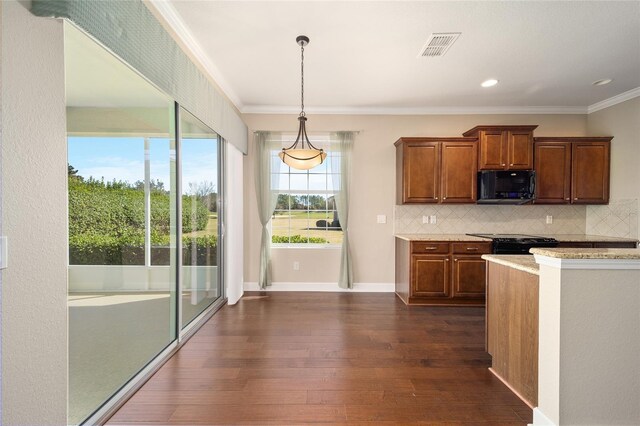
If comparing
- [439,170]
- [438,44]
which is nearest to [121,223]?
[438,44]

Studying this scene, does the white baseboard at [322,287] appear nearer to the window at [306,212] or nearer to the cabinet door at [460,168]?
the window at [306,212]

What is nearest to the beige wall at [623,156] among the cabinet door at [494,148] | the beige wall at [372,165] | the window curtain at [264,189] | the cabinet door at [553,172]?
the beige wall at [372,165]

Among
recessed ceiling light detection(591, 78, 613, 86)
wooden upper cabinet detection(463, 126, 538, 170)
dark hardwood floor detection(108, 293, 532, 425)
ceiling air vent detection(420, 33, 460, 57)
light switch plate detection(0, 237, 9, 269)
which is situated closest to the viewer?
light switch plate detection(0, 237, 9, 269)

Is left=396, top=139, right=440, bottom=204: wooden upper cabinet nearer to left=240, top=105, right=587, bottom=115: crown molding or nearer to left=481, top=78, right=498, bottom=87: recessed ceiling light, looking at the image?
left=240, top=105, right=587, bottom=115: crown molding

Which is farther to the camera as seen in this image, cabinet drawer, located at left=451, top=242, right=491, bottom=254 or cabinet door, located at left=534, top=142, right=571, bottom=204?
cabinet door, located at left=534, top=142, right=571, bottom=204

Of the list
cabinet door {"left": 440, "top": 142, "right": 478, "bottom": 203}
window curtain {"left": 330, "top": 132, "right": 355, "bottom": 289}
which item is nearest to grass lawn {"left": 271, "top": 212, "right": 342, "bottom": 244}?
window curtain {"left": 330, "top": 132, "right": 355, "bottom": 289}

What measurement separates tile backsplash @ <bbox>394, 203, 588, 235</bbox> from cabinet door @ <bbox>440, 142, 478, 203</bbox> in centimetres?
40

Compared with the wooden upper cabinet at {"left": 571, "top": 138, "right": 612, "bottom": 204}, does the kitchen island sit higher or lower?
lower

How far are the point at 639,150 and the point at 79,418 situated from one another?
6117 mm

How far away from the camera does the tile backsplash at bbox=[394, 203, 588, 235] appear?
4297mm

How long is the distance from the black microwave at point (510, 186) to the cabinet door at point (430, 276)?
113cm

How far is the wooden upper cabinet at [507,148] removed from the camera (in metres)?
3.89

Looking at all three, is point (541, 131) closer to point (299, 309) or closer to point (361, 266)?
point (361, 266)

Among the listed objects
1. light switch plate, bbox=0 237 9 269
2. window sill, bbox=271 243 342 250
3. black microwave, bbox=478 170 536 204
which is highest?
black microwave, bbox=478 170 536 204
